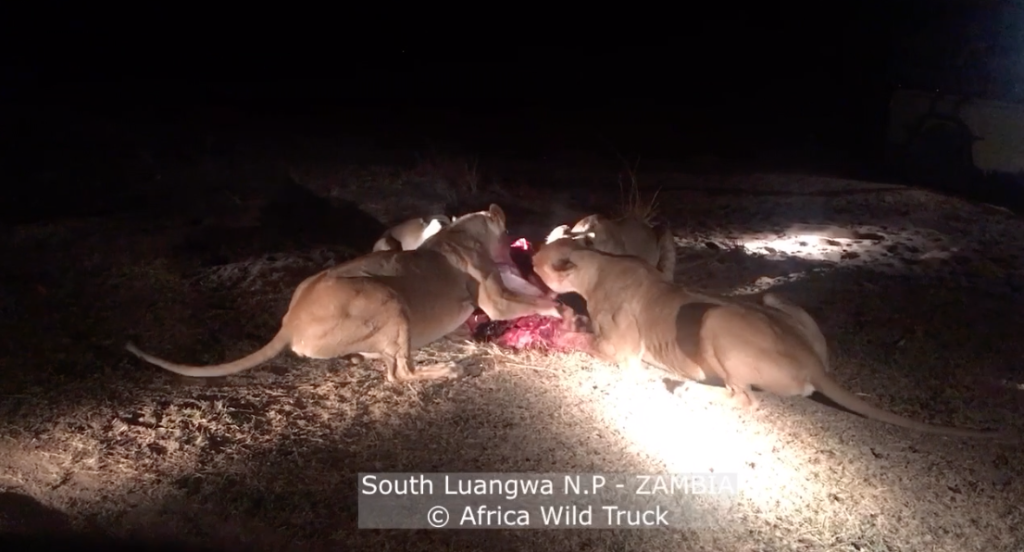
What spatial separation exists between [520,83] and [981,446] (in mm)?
16775

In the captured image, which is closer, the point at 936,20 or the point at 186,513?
the point at 186,513

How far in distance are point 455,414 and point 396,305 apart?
0.76 meters

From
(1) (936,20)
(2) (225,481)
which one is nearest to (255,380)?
(2) (225,481)

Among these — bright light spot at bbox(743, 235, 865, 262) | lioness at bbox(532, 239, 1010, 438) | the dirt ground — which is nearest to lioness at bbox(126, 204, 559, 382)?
the dirt ground

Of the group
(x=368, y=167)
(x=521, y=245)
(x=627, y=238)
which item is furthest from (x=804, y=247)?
(x=368, y=167)

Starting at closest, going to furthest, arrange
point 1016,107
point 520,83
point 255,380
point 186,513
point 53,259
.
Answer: point 186,513, point 255,380, point 53,259, point 1016,107, point 520,83

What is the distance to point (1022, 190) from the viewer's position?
462 inches

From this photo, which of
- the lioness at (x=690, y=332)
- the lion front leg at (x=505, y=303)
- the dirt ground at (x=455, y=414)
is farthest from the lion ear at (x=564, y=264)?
the dirt ground at (x=455, y=414)

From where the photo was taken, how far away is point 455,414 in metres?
4.81

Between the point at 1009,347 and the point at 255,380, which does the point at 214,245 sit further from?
the point at 1009,347

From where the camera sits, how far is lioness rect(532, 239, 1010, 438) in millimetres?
4430
